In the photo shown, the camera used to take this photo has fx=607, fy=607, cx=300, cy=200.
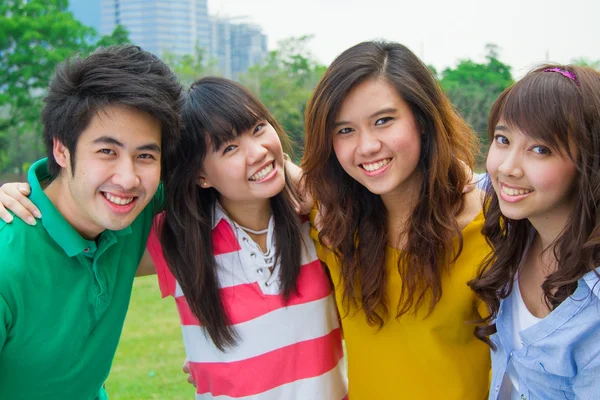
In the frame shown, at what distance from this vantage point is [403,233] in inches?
93.4

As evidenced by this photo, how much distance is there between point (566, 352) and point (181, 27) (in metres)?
42.3

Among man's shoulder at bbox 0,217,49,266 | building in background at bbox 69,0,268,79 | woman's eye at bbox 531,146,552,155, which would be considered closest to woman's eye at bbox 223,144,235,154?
man's shoulder at bbox 0,217,49,266

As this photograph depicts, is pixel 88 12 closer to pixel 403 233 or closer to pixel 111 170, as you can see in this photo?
pixel 111 170

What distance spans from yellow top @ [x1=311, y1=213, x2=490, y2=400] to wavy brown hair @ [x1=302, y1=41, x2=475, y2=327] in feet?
0.15

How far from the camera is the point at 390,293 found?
7.69 ft

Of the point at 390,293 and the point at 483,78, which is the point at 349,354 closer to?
the point at 390,293

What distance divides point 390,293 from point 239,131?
0.87m

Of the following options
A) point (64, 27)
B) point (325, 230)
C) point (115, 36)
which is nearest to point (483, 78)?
point (115, 36)

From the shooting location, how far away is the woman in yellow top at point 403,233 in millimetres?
2217

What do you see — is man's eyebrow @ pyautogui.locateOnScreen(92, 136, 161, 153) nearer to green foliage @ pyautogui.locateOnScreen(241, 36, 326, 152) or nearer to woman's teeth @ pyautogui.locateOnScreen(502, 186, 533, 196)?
woman's teeth @ pyautogui.locateOnScreen(502, 186, 533, 196)

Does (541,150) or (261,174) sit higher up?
(541,150)

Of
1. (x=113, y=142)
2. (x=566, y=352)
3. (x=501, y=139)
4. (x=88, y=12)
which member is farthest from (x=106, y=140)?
(x=88, y=12)

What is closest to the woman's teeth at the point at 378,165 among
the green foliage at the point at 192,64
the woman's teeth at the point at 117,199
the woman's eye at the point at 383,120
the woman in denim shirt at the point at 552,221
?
the woman's eye at the point at 383,120

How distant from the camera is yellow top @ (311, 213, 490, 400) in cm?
223
